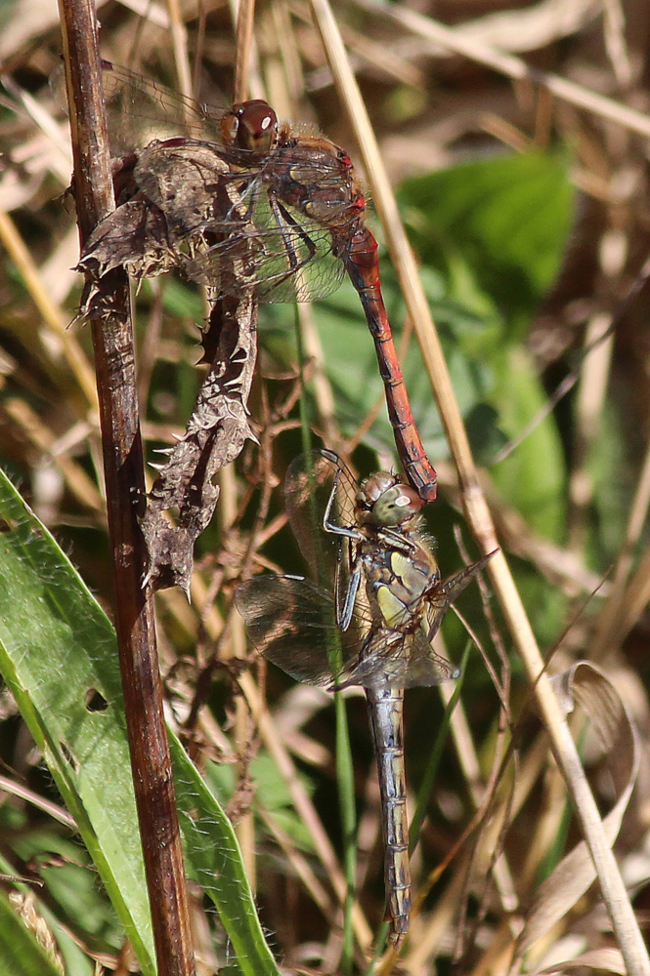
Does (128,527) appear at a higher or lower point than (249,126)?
lower

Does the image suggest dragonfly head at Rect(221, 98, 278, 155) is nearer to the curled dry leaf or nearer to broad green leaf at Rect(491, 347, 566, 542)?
the curled dry leaf

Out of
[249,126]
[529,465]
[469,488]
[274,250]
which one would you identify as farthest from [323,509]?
[529,465]

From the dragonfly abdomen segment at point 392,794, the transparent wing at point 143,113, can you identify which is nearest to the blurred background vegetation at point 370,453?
the dragonfly abdomen segment at point 392,794

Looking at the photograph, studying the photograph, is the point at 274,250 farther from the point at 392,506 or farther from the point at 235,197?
the point at 392,506

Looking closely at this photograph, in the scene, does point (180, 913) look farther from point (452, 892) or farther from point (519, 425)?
point (519, 425)

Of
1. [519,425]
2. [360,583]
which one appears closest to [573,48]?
[519,425]

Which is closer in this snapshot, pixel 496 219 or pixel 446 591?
pixel 446 591

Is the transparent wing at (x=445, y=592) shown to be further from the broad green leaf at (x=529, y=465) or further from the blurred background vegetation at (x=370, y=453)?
the broad green leaf at (x=529, y=465)
